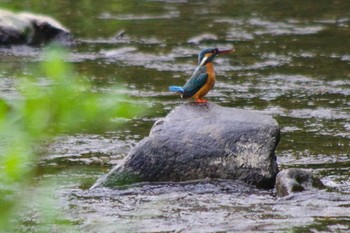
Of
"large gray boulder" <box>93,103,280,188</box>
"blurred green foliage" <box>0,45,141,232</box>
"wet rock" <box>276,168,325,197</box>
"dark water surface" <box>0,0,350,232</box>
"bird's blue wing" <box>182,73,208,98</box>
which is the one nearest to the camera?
"blurred green foliage" <box>0,45,141,232</box>

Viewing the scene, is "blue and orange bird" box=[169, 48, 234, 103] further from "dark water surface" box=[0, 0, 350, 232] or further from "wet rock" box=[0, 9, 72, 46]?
"wet rock" box=[0, 9, 72, 46]

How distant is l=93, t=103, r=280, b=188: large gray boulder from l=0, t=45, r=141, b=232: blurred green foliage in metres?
4.18

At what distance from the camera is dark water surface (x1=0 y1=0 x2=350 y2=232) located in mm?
5738

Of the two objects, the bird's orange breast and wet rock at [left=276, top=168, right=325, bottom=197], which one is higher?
the bird's orange breast

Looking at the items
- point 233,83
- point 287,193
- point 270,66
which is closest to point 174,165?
point 287,193

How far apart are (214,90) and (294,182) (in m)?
3.94

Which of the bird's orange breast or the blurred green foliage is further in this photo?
the bird's orange breast

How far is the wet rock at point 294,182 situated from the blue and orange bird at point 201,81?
99 centimetres

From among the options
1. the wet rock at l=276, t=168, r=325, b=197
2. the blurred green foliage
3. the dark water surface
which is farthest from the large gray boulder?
the blurred green foliage

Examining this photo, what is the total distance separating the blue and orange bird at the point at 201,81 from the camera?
23.1ft

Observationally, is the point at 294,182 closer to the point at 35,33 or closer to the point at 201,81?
the point at 201,81

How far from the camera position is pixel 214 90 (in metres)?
10.2

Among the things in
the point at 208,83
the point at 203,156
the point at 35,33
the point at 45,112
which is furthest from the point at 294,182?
the point at 35,33

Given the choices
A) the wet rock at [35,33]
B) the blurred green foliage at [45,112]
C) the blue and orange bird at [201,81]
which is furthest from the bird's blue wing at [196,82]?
the wet rock at [35,33]
